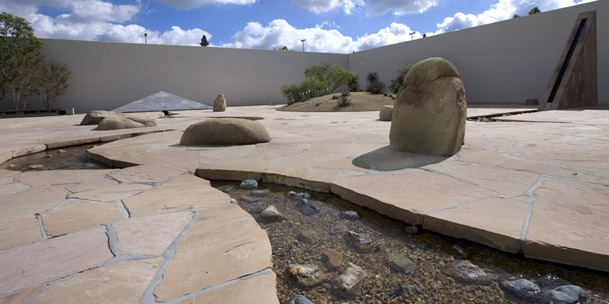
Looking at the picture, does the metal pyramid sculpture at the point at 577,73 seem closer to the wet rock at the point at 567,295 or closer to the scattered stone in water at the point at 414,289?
the wet rock at the point at 567,295

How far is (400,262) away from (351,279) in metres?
0.28

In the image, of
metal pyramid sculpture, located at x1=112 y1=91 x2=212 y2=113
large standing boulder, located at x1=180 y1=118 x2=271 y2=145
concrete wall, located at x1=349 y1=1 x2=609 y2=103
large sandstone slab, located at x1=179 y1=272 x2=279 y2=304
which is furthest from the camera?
metal pyramid sculpture, located at x1=112 y1=91 x2=212 y2=113

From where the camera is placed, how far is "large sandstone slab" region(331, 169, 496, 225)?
184 cm

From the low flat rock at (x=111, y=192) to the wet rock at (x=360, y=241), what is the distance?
146 cm

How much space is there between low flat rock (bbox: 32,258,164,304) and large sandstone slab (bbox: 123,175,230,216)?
0.62m

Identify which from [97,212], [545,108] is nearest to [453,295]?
[97,212]

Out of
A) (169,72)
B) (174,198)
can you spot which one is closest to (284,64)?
(169,72)

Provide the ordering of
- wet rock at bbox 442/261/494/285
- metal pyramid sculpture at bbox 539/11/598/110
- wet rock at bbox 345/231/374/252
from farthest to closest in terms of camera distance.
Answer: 1. metal pyramid sculpture at bbox 539/11/598/110
2. wet rock at bbox 345/231/374/252
3. wet rock at bbox 442/261/494/285

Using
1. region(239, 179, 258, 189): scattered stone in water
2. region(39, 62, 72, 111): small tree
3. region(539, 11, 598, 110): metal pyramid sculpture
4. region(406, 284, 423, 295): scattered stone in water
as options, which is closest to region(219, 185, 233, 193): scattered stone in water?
region(239, 179, 258, 189): scattered stone in water

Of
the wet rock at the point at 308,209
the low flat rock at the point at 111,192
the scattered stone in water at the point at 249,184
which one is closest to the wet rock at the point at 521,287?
the wet rock at the point at 308,209

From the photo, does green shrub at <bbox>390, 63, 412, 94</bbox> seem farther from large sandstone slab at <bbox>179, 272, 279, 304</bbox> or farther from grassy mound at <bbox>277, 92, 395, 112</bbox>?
large sandstone slab at <bbox>179, 272, 279, 304</bbox>

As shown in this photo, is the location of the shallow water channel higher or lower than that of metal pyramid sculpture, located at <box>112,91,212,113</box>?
lower

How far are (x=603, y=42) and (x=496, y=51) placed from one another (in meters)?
3.78

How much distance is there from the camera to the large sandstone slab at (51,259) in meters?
1.17
